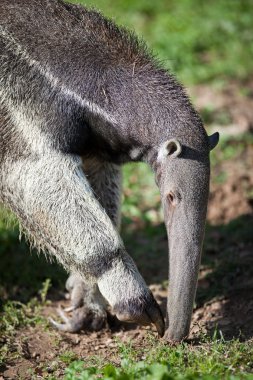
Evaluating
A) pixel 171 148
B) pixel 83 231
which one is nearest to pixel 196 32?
pixel 171 148

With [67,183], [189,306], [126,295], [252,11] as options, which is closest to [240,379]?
[189,306]

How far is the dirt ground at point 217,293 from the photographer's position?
577cm

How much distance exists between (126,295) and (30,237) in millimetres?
1000

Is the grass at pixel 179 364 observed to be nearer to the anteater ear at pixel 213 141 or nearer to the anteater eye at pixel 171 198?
the anteater eye at pixel 171 198

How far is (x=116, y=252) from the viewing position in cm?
534

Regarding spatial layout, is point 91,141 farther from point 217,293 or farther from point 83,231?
point 217,293

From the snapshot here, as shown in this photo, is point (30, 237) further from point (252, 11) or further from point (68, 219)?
point (252, 11)

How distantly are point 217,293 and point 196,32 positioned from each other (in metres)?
6.27

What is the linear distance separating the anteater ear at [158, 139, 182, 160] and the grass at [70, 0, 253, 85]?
5390 millimetres

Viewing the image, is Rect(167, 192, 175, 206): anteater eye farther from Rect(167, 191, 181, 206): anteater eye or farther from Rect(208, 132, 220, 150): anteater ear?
Rect(208, 132, 220, 150): anteater ear

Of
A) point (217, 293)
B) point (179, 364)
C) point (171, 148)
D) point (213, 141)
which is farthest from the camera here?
point (217, 293)

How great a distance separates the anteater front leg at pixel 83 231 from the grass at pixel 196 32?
5385mm

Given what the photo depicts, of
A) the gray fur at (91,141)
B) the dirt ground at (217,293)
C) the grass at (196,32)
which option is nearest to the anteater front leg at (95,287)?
the dirt ground at (217,293)

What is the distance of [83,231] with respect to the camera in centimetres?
534
